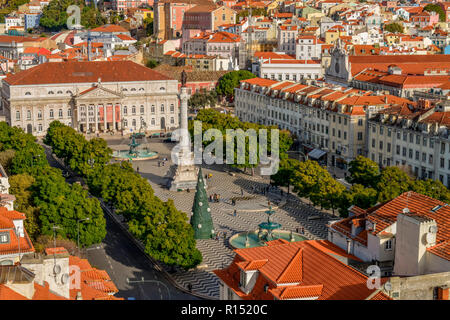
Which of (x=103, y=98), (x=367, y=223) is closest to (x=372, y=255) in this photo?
(x=367, y=223)

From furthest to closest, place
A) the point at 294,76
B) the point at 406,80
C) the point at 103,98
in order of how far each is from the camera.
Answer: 1. the point at 294,76
2. the point at 103,98
3. the point at 406,80

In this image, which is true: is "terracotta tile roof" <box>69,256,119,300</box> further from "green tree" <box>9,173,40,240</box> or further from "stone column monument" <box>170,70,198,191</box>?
"stone column monument" <box>170,70,198,191</box>

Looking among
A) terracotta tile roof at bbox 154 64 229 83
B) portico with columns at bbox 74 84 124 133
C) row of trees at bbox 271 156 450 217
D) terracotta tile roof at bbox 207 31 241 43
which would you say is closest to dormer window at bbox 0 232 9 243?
row of trees at bbox 271 156 450 217

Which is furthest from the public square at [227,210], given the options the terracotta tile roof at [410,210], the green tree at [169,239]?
the terracotta tile roof at [410,210]

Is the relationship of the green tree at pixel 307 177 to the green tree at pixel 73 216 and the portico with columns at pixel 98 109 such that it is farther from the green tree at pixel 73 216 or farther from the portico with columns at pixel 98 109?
the portico with columns at pixel 98 109

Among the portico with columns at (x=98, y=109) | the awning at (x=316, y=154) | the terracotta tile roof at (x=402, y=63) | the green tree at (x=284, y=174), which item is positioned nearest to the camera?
the green tree at (x=284, y=174)

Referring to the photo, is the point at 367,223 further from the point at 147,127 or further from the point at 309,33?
the point at 309,33

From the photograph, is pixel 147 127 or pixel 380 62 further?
pixel 380 62
